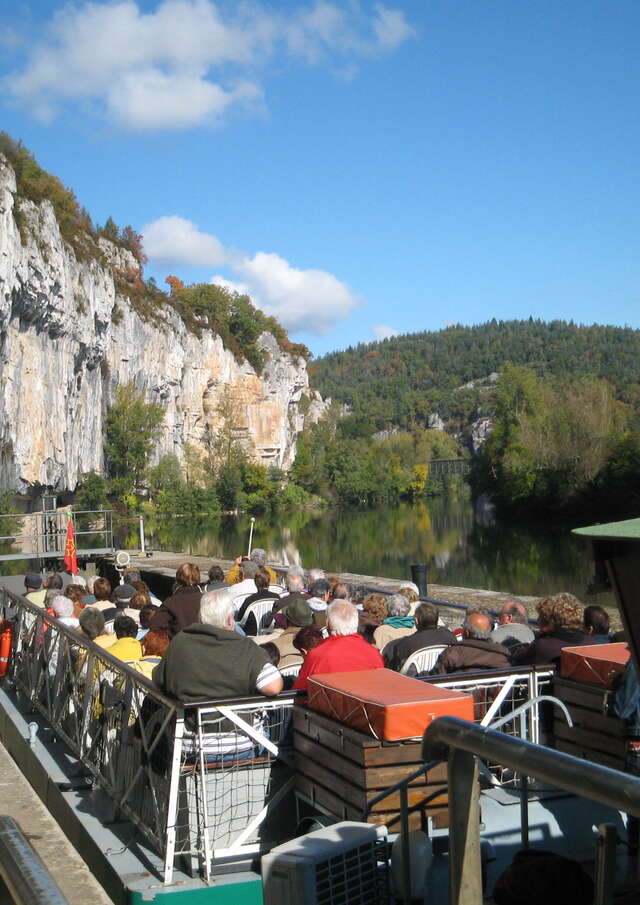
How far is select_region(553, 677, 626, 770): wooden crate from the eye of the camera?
153 inches

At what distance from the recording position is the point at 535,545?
131 ft

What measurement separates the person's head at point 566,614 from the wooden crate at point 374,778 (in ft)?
6.60

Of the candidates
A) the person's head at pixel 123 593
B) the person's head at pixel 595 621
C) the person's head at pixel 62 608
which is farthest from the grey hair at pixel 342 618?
the person's head at pixel 123 593

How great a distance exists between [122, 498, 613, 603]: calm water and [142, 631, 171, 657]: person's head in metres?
9.93

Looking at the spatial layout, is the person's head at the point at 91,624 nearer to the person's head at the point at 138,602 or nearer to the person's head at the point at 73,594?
the person's head at the point at 138,602

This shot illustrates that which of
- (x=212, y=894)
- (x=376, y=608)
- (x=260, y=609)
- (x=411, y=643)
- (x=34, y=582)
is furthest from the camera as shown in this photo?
(x=34, y=582)

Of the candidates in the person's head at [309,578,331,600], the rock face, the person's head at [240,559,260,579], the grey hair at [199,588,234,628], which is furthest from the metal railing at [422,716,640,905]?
the rock face

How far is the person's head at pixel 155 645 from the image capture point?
545 cm

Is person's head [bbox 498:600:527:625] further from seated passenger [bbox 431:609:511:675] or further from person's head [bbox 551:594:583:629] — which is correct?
seated passenger [bbox 431:609:511:675]

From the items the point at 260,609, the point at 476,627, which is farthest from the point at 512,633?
the point at 260,609

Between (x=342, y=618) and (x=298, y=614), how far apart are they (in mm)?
2371

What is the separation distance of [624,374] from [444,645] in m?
135

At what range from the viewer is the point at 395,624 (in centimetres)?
703

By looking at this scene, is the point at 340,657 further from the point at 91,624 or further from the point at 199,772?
the point at 91,624
